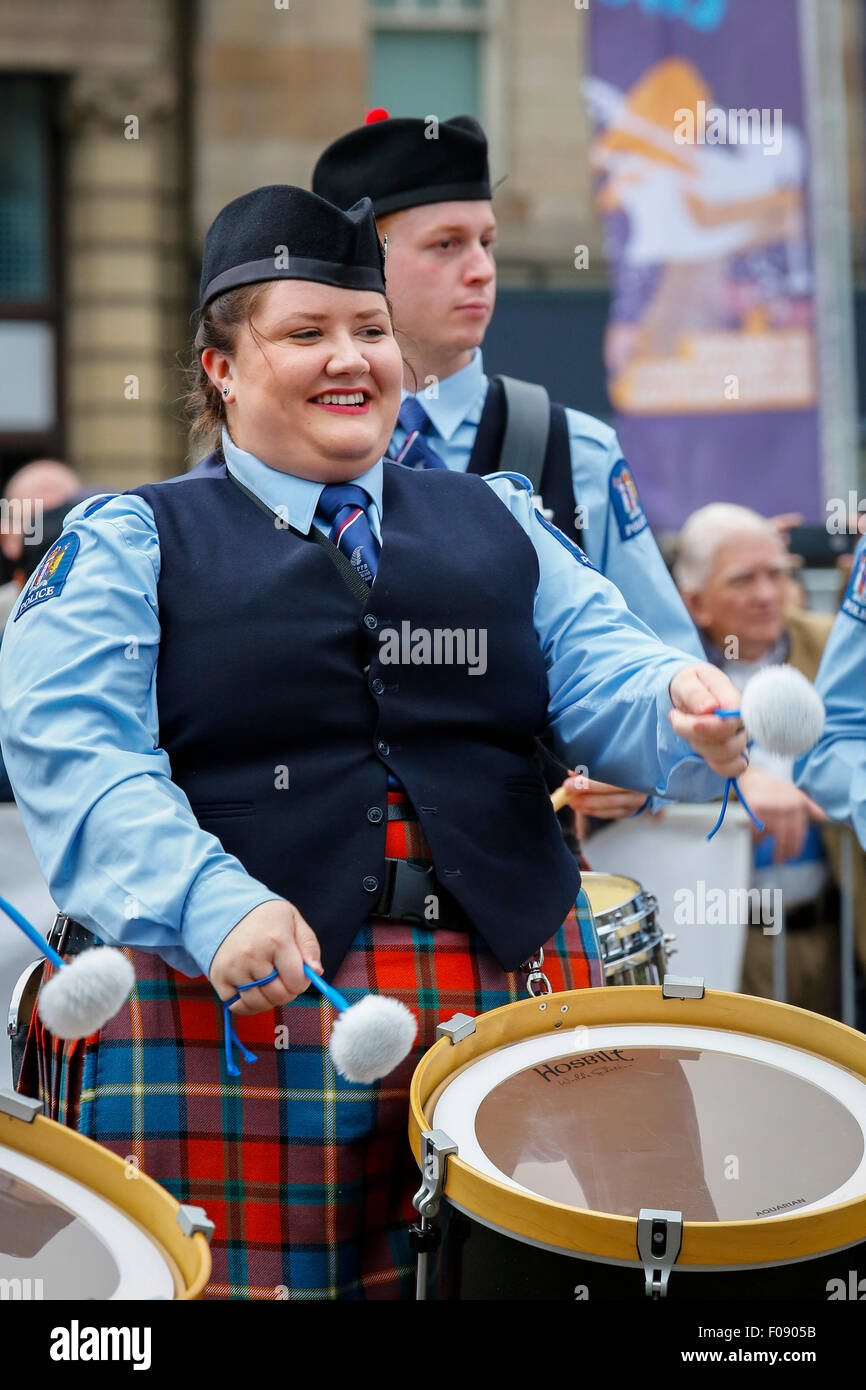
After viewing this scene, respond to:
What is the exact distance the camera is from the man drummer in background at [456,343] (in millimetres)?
2990

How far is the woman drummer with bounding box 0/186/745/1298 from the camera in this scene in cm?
185

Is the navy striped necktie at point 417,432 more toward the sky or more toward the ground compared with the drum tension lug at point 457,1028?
more toward the sky

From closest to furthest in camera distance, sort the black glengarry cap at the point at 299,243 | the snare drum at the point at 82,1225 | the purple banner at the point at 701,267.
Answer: the snare drum at the point at 82,1225
the black glengarry cap at the point at 299,243
the purple banner at the point at 701,267

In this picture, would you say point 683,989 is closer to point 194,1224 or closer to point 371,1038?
point 371,1038

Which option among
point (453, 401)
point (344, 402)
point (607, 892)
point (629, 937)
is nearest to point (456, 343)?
point (453, 401)

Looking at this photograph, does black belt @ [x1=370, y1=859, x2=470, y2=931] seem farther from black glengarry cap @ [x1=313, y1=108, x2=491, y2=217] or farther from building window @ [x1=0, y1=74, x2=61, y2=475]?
building window @ [x1=0, y1=74, x2=61, y2=475]

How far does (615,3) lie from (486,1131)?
36.0 ft

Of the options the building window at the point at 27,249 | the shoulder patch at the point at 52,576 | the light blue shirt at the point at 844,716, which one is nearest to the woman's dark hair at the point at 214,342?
the shoulder patch at the point at 52,576

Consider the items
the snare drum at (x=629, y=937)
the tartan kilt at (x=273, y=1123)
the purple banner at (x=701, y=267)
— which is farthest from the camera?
the purple banner at (x=701, y=267)

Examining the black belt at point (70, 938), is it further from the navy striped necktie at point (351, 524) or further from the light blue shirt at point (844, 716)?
the light blue shirt at point (844, 716)

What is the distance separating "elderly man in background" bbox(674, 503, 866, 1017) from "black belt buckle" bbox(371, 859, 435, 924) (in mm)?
2185

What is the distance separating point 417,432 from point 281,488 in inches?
39.3

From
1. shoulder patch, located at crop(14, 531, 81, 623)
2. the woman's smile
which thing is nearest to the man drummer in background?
the woman's smile

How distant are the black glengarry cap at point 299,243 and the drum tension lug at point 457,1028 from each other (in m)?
0.97
